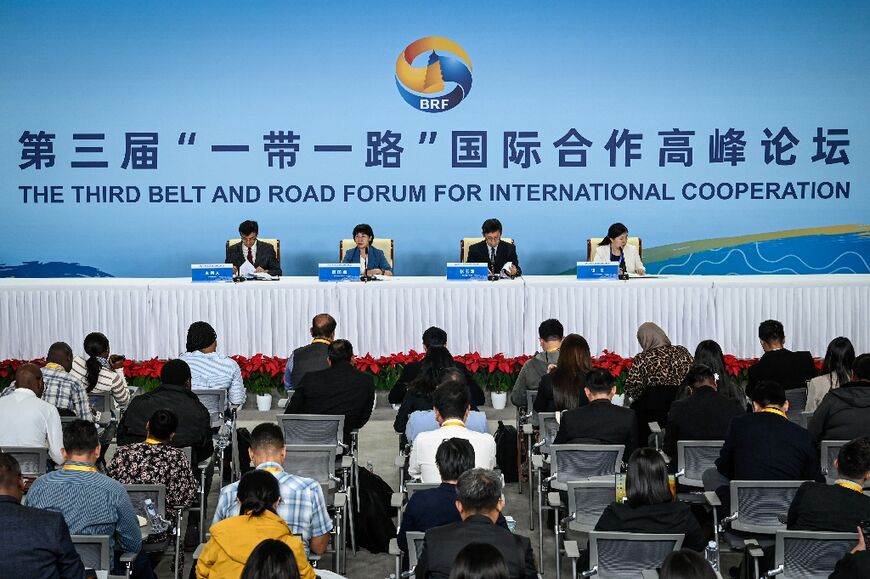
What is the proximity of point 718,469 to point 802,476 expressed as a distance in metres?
0.34

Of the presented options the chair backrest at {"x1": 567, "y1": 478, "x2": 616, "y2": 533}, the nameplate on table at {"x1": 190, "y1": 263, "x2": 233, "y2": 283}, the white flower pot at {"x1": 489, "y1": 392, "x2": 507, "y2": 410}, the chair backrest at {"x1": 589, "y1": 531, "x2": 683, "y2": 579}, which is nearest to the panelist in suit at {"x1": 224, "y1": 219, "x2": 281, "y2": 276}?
the nameplate on table at {"x1": 190, "y1": 263, "x2": 233, "y2": 283}

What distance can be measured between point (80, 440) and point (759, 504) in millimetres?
2569

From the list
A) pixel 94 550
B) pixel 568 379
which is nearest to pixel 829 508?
pixel 568 379

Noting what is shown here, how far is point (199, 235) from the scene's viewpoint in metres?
11.7

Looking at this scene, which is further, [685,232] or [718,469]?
[685,232]

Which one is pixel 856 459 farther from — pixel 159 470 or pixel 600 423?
pixel 159 470

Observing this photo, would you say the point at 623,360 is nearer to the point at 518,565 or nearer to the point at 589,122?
the point at 589,122

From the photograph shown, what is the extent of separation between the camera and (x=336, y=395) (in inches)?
245

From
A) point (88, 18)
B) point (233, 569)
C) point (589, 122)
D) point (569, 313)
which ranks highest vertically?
point (88, 18)

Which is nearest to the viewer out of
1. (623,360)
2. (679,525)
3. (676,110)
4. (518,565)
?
(518,565)

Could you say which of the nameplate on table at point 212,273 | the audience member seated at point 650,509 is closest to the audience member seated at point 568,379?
the audience member seated at point 650,509

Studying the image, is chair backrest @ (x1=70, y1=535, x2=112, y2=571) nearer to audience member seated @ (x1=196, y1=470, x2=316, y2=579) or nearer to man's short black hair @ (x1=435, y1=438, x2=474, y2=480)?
audience member seated @ (x1=196, y1=470, x2=316, y2=579)

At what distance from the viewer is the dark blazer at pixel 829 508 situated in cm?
407

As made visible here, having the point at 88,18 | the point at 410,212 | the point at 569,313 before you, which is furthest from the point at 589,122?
the point at 88,18
